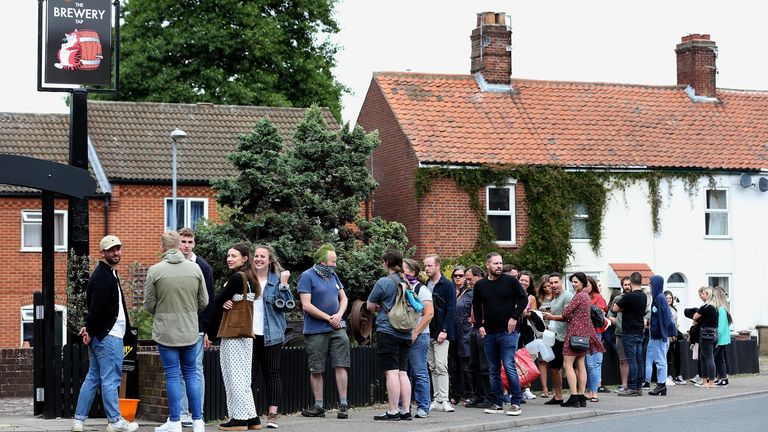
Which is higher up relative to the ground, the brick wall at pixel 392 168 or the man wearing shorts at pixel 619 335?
the brick wall at pixel 392 168

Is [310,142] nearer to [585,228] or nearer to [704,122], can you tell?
[585,228]

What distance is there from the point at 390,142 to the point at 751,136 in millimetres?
12061

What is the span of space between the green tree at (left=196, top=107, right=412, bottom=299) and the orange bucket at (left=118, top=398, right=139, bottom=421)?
26.4 ft

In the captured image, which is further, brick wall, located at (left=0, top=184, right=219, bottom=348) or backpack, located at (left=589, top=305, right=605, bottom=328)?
brick wall, located at (left=0, top=184, right=219, bottom=348)

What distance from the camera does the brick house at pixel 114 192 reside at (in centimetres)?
3594

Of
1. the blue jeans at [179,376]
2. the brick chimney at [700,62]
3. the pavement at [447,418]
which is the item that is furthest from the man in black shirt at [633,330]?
the brick chimney at [700,62]

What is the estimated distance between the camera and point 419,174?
36.6 metres

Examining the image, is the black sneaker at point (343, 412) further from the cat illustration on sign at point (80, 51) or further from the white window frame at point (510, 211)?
the white window frame at point (510, 211)

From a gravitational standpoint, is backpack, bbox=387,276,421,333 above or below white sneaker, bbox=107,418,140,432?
above

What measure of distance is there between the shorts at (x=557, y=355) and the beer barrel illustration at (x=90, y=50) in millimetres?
7496

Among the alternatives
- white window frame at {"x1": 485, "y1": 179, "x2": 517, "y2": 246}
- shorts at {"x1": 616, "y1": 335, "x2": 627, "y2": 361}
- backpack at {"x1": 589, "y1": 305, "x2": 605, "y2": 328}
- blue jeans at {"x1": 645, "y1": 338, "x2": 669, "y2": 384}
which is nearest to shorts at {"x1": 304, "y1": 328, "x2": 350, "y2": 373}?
backpack at {"x1": 589, "y1": 305, "x2": 605, "y2": 328}

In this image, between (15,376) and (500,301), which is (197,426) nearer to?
(500,301)

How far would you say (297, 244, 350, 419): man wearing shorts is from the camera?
15.6 metres

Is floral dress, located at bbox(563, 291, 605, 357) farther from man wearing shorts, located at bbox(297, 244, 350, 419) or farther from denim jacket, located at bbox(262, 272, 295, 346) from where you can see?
denim jacket, located at bbox(262, 272, 295, 346)
